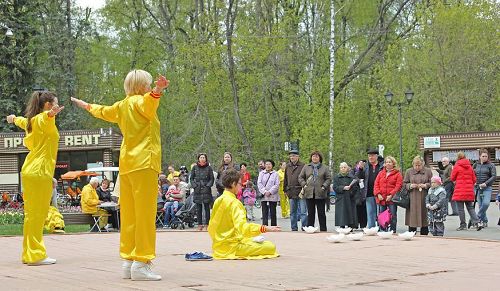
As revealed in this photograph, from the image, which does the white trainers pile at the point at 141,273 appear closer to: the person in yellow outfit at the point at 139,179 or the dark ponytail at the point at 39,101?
the person in yellow outfit at the point at 139,179

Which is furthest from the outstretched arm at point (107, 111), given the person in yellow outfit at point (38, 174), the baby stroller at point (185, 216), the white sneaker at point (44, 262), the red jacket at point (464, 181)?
the baby stroller at point (185, 216)

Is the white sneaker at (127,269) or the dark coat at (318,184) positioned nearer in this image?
the white sneaker at (127,269)

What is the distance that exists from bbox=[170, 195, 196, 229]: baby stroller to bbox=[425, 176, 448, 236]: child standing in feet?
22.0

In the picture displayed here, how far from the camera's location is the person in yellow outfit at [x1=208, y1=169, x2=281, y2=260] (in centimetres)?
1086

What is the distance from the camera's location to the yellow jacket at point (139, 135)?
8.34 m

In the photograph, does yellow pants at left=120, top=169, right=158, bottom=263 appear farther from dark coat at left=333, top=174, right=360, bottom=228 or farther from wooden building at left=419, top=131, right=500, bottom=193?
wooden building at left=419, top=131, right=500, bottom=193

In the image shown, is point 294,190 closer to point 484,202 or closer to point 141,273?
point 484,202

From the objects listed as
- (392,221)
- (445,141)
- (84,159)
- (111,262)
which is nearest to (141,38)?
(84,159)

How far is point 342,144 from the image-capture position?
4278 cm

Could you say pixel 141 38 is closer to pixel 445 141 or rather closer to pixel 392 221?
pixel 445 141

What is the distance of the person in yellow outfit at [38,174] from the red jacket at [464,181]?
34.0 feet

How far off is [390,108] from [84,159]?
1676 cm

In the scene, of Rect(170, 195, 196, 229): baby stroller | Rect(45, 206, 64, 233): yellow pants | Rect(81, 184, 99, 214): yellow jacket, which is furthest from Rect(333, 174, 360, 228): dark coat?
Rect(45, 206, 64, 233): yellow pants

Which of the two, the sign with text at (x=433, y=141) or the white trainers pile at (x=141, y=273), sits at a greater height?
the sign with text at (x=433, y=141)
